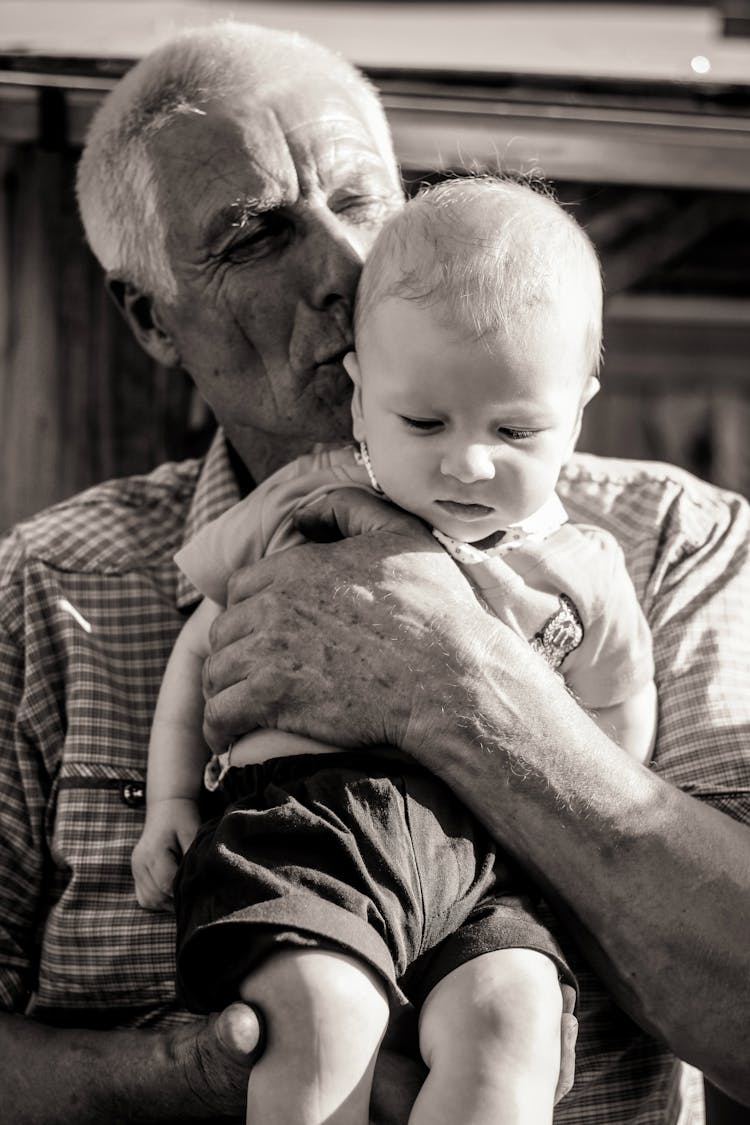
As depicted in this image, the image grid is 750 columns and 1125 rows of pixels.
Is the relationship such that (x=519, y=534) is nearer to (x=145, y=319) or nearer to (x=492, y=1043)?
(x=492, y=1043)

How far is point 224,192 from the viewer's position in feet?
8.04

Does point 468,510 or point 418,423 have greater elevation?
point 418,423

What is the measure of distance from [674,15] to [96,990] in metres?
3.73

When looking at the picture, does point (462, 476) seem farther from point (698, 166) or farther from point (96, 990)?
point (698, 166)

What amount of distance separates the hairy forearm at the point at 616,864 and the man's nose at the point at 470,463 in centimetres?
30

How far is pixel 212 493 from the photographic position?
8.57ft

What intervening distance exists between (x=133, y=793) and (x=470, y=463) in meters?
0.91

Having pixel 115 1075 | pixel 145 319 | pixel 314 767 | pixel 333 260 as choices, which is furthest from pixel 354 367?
pixel 115 1075

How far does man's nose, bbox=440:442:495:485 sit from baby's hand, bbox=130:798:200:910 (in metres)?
0.67

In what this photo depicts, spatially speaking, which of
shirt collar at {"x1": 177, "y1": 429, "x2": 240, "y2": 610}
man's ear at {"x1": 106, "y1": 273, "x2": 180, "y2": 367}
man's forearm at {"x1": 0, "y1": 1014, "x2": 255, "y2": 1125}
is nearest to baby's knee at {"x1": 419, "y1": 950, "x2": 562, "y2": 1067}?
man's forearm at {"x1": 0, "y1": 1014, "x2": 255, "y2": 1125}

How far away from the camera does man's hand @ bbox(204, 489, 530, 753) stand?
1.88m

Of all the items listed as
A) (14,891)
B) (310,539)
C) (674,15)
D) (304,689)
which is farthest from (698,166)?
(14,891)

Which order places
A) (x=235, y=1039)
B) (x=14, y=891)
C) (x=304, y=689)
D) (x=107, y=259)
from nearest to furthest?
(x=235, y=1039)
(x=304, y=689)
(x=14, y=891)
(x=107, y=259)

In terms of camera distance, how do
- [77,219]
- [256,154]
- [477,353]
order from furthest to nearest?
[77,219] → [256,154] → [477,353]
